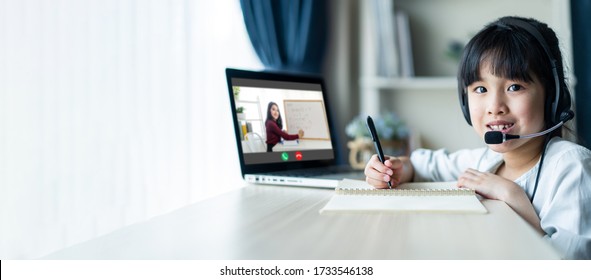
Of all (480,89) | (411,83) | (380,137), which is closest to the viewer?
(480,89)

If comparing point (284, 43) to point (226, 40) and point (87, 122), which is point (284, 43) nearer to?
point (226, 40)

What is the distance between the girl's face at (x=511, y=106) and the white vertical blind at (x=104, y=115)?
946 mm

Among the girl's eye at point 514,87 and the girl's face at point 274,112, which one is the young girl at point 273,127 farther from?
the girl's eye at point 514,87

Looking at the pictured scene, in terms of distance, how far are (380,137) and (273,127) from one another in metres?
1.24

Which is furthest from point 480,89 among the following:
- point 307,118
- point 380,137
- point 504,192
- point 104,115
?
point 380,137

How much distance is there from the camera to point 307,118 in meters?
1.38

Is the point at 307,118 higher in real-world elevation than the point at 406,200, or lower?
higher

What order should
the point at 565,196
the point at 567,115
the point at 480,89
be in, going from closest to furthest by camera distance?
the point at 565,196 < the point at 567,115 < the point at 480,89

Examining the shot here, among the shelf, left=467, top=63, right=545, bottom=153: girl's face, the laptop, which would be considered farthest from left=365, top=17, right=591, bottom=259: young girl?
the shelf

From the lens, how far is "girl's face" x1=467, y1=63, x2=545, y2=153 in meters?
1.00

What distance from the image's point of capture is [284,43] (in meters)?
2.21

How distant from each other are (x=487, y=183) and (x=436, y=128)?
1.93 metres

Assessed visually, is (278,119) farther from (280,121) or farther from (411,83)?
(411,83)

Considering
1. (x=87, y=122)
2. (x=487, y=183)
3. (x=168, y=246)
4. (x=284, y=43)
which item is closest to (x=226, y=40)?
(x=284, y=43)
